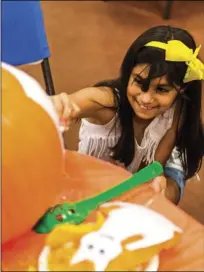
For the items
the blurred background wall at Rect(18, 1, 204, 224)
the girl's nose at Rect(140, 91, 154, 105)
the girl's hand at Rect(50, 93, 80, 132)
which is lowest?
the blurred background wall at Rect(18, 1, 204, 224)

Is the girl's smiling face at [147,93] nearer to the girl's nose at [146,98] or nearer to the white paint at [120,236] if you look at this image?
the girl's nose at [146,98]

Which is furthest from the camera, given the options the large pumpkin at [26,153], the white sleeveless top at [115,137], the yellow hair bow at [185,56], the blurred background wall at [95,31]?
the blurred background wall at [95,31]

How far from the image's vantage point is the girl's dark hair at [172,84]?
1074mm

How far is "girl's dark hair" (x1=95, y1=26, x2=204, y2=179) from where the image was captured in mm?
1074

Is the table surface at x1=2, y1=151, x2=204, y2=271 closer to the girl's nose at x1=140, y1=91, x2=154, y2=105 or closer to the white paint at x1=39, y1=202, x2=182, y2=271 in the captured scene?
the white paint at x1=39, y1=202, x2=182, y2=271

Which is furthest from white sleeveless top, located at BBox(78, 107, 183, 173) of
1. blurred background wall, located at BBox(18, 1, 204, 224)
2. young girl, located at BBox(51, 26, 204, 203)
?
blurred background wall, located at BBox(18, 1, 204, 224)

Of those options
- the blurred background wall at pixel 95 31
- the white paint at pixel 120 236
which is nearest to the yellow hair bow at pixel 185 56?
the white paint at pixel 120 236

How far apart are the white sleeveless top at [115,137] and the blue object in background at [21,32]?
11.7 inches

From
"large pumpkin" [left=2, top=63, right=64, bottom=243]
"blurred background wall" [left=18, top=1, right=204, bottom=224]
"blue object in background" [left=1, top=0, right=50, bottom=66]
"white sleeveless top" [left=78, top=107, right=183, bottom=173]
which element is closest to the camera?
"large pumpkin" [left=2, top=63, right=64, bottom=243]

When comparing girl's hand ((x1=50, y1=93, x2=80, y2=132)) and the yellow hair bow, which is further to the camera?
the yellow hair bow

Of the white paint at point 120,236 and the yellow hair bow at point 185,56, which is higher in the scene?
the yellow hair bow at point 185,56

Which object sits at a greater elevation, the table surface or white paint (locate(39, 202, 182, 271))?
white paint (locate(39, 202, 182, 271))

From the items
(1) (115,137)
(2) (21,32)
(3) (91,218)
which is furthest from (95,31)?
(3) (91,218)

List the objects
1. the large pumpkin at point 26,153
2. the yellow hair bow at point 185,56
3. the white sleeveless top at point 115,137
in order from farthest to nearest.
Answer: the white sleeveless top at point 115,137
the yellow hair bow at point 185,56
the large pumpkin at point 26,153
